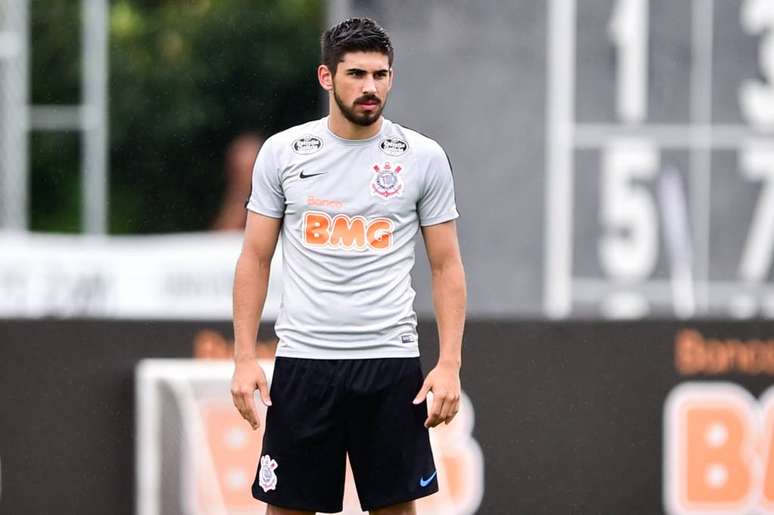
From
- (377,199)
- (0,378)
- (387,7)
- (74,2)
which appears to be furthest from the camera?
(74,2)

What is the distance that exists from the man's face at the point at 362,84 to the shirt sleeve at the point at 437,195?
9.3 inches

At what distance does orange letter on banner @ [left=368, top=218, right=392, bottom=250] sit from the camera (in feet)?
16.4

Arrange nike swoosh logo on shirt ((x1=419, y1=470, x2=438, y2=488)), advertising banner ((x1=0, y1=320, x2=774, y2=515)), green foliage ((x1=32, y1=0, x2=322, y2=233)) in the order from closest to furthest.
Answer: nike swoosh logo on shirt ((x1=419, y1=470, x2=438, y2=488)) < advertising banner ((x1=0, y1=320, x2=774, y2=515)) < green foliage ((x1=32, y1=0, x2=322, y2=233))

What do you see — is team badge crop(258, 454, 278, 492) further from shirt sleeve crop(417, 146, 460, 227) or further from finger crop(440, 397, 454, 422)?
shirt sleeve crop(417, 146, 460, 227)

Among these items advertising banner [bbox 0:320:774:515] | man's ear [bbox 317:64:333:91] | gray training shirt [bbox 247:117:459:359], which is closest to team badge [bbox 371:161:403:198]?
gray training shirt [bbox 247:117:459:359]

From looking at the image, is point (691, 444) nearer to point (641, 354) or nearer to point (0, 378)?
point (641, 354)

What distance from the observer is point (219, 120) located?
64.3ft

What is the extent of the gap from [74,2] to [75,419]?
43.7 ft

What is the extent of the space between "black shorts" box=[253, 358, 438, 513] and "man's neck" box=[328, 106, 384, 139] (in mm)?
634

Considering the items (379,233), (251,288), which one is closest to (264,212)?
(251,288)

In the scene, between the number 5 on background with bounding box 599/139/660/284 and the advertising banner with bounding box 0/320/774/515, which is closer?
the advertising banner with bounding box 0/320/774/515

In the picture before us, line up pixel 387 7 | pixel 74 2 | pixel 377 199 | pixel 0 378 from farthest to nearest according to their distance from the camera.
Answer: pixel 74 2
pixel 387 7
pixel 0 378
pixel 377 199

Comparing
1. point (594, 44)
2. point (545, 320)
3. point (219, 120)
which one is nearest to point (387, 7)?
point (594, 44)

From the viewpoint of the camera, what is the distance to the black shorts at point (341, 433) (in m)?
5.03
